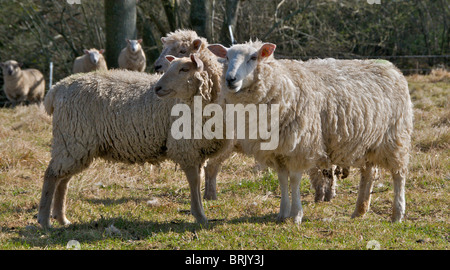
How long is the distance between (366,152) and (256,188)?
1.56 meters

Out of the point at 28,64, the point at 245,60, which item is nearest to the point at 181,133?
the point at 245,60

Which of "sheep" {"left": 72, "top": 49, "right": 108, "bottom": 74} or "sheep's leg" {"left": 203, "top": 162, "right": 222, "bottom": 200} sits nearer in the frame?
"sheep's leg" {"left": 203, "top": 162, "right": 222, "bottom": 200}

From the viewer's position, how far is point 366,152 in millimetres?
5297

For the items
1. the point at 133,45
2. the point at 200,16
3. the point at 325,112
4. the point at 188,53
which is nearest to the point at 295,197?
the point at 325,112

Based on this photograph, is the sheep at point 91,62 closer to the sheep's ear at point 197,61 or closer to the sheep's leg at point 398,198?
the sheep's ear at point 197,61

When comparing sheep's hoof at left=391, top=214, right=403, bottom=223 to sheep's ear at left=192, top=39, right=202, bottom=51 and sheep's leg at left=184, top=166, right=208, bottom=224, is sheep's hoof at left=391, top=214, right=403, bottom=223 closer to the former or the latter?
sheep's leg at left=184, top=166, right=208, bottom=224

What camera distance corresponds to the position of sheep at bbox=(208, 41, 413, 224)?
181 inches

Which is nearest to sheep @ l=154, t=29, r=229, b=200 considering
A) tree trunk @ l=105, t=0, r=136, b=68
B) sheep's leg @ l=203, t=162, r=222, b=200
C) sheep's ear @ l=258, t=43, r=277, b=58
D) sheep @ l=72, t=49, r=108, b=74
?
sheep's leg @ l=203, t=162, r=222, b=200

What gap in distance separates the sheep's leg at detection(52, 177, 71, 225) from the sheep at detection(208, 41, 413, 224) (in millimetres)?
1927

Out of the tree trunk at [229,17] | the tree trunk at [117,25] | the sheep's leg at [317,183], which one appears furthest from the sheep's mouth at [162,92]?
the tree trunk at [229,17]

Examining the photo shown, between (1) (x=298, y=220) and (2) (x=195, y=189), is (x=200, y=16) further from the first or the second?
(1) (x=298, y=220)

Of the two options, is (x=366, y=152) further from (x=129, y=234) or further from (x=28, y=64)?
(x=28, y=64)

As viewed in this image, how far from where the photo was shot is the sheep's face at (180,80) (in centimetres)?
479

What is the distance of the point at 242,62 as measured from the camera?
4.49m
